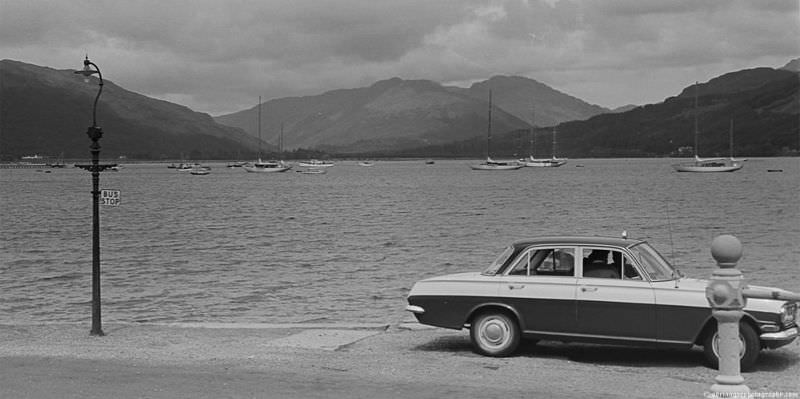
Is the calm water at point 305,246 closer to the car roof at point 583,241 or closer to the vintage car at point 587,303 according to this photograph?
the vintage car at point 587,303

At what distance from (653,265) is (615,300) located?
88cm

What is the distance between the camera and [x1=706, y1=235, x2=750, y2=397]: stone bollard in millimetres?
7430

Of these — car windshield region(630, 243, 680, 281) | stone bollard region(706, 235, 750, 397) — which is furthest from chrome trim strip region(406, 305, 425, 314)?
stone bollard region(706, 235, 750, 397)

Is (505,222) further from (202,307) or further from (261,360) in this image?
(261,360)

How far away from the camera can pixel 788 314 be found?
13906 millimetres

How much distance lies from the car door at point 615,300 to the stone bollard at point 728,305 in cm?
656

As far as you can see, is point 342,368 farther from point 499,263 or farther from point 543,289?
point 543,289

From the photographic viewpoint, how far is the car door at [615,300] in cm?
1409

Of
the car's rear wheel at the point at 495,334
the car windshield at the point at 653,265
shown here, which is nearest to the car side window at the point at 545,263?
the car's rear wheel at the point at 495,334

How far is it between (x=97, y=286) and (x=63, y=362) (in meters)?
4.22

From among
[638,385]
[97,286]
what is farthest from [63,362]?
[638,385]

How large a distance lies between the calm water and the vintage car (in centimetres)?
934

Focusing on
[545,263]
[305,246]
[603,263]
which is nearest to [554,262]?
[545,263]

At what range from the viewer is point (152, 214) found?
279 ft
